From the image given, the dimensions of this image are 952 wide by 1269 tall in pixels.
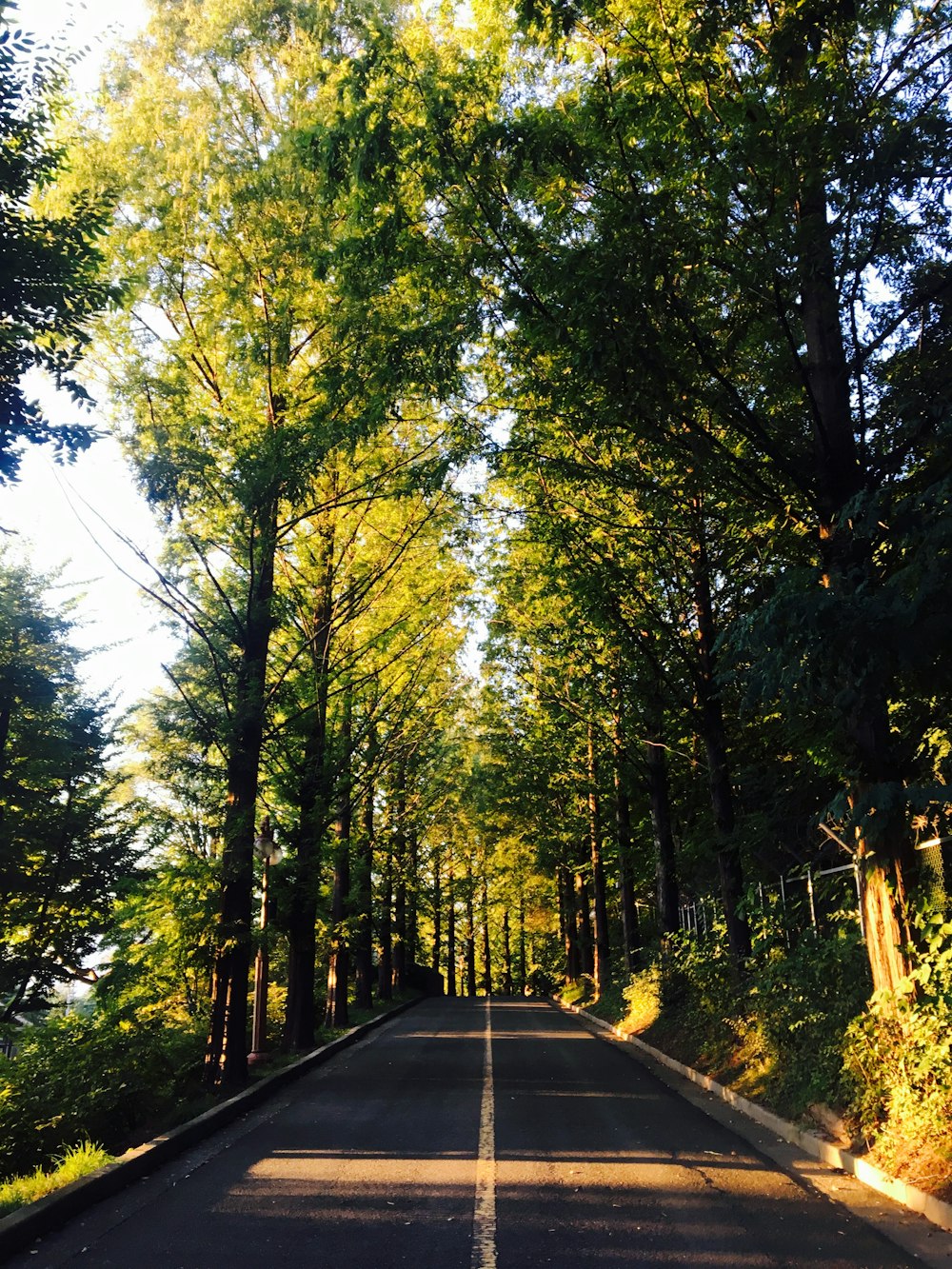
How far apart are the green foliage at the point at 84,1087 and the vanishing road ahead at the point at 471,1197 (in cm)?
92

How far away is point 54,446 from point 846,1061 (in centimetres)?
804

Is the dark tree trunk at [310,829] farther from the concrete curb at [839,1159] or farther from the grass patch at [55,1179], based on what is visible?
the grass patch at [55,1179]

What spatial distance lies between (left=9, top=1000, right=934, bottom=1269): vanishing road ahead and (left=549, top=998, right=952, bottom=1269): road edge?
16 cm

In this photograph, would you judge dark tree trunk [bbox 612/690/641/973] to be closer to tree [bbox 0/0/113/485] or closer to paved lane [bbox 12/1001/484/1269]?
paved lane [bbox 12/1001/484/1269]

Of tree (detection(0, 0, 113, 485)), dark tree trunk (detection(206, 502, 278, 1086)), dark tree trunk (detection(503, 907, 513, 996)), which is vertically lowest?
dark tree trunk (detection(503, 907, 513, 996))

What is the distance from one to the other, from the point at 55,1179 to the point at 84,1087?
7.52 ft

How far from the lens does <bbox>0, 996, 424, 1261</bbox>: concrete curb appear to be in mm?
5602

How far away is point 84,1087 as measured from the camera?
8781 mm

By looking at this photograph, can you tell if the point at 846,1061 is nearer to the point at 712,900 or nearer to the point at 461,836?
the point at 712,900

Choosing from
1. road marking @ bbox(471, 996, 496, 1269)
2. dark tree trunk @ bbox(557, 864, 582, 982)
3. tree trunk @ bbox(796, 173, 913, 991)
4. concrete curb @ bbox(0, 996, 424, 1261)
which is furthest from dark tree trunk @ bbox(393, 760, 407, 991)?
tree trunk @ bbox(796, 173, 913, 991)

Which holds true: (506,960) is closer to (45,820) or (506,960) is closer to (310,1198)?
(45,820)

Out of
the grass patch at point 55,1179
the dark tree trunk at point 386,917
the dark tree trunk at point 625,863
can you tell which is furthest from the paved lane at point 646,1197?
the dark tree trunk at point 386,917

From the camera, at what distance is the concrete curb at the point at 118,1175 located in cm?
560

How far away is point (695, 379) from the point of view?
30.1 feet
